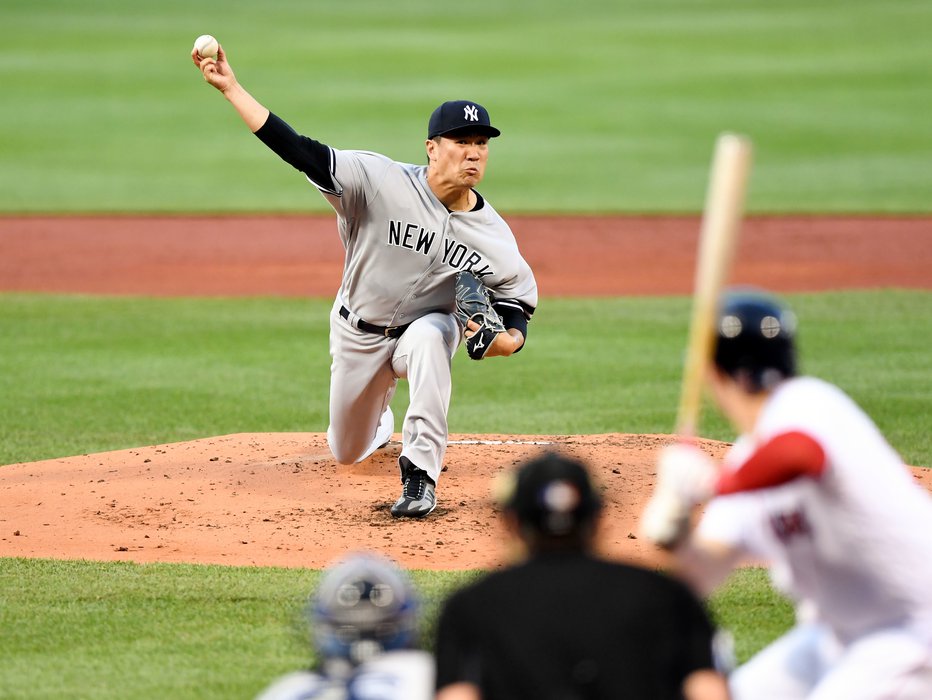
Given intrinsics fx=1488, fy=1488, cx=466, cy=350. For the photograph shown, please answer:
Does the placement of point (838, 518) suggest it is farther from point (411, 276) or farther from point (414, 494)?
point (411, 276)

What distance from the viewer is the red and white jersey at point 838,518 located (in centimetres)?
344

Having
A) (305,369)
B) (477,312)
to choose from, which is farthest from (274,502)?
(305,369)

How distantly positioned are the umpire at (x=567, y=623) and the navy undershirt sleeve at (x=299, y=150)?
439cm

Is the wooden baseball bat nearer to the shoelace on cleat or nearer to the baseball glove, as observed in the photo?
the baseball glove

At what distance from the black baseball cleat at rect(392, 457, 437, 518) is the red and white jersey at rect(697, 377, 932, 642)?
12.9ft

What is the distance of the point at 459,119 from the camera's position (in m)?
7.61

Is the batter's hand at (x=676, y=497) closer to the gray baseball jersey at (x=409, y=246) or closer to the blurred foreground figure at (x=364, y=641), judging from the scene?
the blurred foreground figure at (x=364, y=641)

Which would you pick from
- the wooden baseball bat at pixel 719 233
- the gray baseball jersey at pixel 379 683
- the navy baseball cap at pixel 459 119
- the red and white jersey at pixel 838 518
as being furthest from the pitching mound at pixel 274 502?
the gray baseball jersey at pixel 379 683

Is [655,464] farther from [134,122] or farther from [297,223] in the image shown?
[134,122]

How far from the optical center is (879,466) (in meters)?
3.48

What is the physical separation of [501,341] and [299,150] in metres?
1.37

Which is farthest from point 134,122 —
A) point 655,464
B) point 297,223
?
point 655,464

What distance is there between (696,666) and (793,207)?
67.9 feet

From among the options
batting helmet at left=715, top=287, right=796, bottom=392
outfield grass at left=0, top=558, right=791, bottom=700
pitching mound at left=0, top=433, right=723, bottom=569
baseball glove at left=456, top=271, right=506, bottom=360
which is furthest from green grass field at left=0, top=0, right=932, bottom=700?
batting helmet at left=715, top=287, right=796, bottom=392
